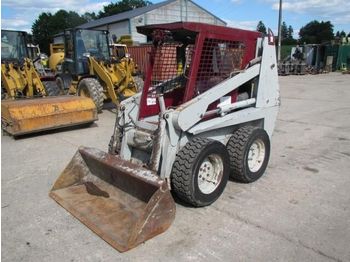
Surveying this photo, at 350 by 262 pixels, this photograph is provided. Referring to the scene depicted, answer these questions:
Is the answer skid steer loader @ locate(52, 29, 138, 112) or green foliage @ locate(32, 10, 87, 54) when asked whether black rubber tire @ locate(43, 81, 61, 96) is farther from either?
green foliage @ locate(32, 10, 87, 54)

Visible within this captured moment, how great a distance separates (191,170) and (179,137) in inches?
16.5

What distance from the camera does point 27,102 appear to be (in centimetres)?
770

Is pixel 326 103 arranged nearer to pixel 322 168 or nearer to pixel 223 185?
pixel 322 168

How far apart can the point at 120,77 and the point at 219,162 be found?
6.62 m

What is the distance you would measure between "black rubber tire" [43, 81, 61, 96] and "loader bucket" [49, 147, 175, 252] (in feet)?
20.3

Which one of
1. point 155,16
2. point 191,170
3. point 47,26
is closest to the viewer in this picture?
point 191,170

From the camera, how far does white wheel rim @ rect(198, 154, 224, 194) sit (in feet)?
12.9

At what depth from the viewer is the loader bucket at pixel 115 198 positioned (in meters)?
3.27

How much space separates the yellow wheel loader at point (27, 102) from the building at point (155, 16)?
25.8m

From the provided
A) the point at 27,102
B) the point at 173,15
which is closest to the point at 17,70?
the point at 27,102

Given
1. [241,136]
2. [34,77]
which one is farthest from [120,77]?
[241,136]

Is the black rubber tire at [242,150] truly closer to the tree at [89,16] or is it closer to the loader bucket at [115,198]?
the loader bucket at [115,198]

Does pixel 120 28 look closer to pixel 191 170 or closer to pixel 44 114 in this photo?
pixel 44 114

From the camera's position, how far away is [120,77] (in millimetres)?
10094
